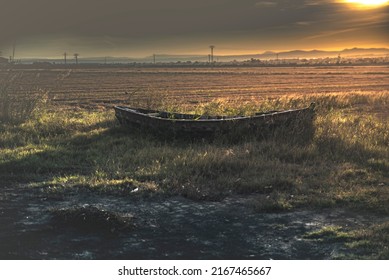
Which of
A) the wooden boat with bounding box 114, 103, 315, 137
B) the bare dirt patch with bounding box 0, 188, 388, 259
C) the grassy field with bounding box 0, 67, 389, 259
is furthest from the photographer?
the wooden boat with bounding box 114, 103, 315, 137

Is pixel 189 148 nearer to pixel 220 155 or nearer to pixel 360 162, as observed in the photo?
pixel 220 155

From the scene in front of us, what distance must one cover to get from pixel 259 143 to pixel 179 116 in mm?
3777

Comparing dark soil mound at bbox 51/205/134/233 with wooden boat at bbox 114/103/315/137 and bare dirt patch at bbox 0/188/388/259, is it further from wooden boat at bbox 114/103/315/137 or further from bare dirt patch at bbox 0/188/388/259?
wooden boat at bbox 114/103/315/137

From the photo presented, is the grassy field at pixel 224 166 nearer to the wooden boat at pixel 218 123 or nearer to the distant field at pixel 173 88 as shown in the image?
the wooden boat at pixel 218 123

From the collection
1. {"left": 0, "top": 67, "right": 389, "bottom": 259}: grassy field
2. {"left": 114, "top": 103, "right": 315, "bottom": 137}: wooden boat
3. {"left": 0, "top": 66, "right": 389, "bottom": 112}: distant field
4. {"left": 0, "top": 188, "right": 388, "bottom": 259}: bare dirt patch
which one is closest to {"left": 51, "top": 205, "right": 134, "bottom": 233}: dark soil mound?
{"left": 0, "top": 188, "right": 388, "bottom": 259}: bare dirt patch

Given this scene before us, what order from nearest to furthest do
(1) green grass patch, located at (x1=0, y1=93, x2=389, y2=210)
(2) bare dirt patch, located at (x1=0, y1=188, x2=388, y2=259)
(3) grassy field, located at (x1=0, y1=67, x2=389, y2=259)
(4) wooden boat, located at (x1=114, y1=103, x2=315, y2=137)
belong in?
(2) bare dirt patch, located at (x1=0, y1=188, x2=388, y2=259) → (3) grassy field, located at (x1=0, y1=67, x2=389, y2=259) → (1) green grass patch, located at (x1=0, y1=93, x2=389, y2=210) → (4) wooden boat, located at (x1=114, y1=103, x2=315, y2=137)

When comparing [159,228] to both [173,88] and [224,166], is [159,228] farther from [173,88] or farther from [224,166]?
[173,88]

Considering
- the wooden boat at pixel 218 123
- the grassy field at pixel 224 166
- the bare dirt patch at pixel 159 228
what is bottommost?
the bare dirt patch at pixel 159 228

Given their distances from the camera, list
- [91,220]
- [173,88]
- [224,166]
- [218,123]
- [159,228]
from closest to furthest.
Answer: [159,228] → [91,220] → [224,166] → [218,123] → [173,88]

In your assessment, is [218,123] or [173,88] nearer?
[218,123]

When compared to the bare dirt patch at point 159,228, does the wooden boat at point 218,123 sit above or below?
above

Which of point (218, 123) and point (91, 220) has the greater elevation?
point (218, 123)

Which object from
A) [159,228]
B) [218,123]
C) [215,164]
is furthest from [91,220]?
[218,123]

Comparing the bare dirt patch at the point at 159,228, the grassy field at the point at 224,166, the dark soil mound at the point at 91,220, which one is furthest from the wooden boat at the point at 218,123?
the dark soil mound at the point at 91,220
